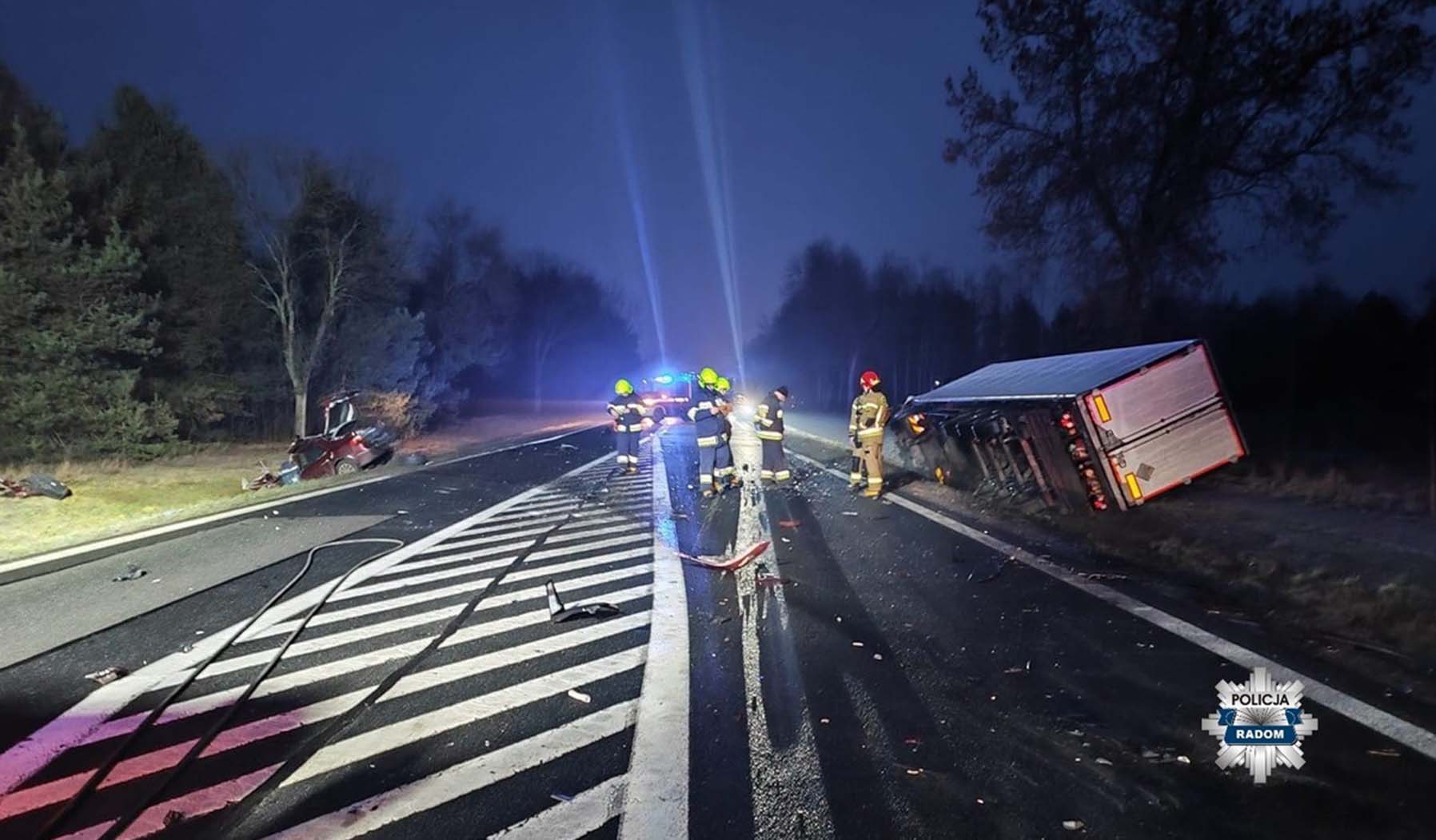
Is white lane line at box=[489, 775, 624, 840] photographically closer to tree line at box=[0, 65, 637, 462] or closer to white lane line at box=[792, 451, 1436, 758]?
white lane line at box=[792, 451, 1436, 758]

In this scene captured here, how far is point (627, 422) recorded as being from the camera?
14.7 meters

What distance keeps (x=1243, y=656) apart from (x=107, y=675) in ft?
22.7

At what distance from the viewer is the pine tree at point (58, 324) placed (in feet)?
55.0

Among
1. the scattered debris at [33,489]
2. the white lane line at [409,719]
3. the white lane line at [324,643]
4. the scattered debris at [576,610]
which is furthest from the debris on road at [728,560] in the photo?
the scattered debris at [33,489]

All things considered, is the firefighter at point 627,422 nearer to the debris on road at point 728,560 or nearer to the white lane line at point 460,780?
the debris on road at point 728,560

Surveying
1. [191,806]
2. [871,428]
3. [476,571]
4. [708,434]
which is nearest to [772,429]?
[708,434]

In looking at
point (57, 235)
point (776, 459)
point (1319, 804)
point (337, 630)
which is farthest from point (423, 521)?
point (57, 235)

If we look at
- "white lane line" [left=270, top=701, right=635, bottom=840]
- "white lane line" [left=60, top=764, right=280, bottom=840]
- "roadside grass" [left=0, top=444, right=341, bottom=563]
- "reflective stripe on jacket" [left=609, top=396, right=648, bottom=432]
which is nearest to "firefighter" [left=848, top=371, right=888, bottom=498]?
"reflective stripe on jacket" [left=609, top=396, right=648, bottom=432]

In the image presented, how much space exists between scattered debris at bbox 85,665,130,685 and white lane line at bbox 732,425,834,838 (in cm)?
386

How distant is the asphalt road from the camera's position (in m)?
3.04

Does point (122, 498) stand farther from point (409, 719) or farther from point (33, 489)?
point (409, 719)

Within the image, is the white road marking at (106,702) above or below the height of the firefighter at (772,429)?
below

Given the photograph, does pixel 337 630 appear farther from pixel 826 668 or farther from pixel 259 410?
pixel 259 410

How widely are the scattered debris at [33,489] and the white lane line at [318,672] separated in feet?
36.2
